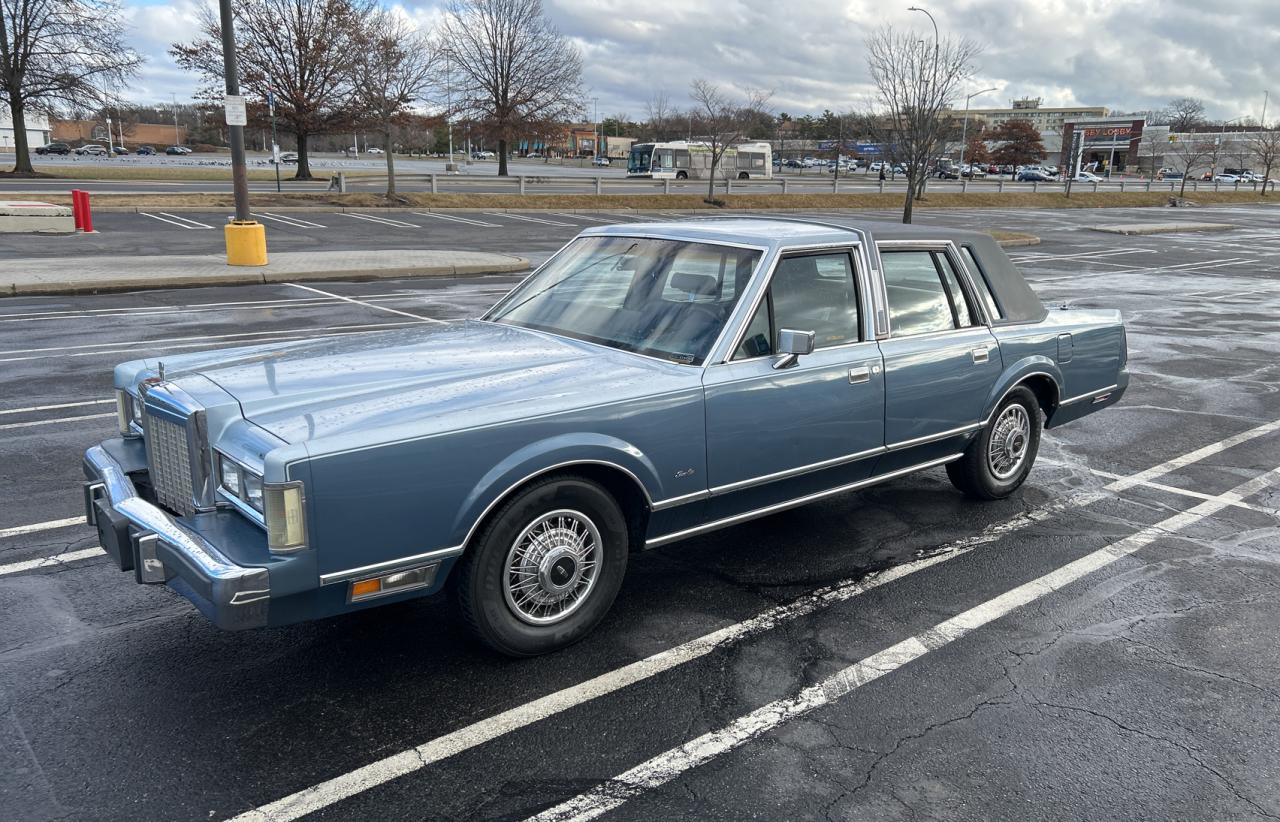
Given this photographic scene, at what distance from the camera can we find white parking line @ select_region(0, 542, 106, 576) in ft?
15.2

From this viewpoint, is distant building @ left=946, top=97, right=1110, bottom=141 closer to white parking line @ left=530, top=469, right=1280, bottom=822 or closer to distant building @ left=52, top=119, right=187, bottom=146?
distant building @ left=52, top=119, right=187, bottom=146

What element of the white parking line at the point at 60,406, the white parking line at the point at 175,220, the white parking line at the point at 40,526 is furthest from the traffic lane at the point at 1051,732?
the white parking line at the point at 175,220

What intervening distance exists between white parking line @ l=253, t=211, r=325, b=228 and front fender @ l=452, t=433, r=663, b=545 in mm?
25463

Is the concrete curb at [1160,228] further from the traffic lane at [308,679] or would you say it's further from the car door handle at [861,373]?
the traffic lane at [308,679]

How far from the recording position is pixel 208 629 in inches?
163

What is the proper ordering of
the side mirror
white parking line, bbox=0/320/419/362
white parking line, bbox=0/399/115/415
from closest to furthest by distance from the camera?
1. the side mirror
2. white parking line, bbox=0/399/115/415
3. white parking line, bbox=0/320/419/362

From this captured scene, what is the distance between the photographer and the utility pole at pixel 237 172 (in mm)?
15453

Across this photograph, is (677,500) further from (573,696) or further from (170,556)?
(170,556)

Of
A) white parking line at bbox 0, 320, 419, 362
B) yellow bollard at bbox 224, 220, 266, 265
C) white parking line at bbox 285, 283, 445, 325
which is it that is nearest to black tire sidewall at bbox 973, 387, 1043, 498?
white parking line at bbox 0, 320, 419, 362

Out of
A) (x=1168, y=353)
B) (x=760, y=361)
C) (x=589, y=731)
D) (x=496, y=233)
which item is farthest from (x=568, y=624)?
(x=496, y=233)

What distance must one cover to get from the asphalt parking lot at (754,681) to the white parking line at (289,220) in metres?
21.8

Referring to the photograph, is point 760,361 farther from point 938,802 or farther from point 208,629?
point 208,629

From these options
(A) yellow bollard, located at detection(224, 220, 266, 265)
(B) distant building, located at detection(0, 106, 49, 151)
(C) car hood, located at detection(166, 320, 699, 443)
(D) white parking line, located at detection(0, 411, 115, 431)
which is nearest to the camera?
(C) car hood, located at detection(166, 320, 699, 443)

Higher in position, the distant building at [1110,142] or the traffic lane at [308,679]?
the distant building at [1110,142]
